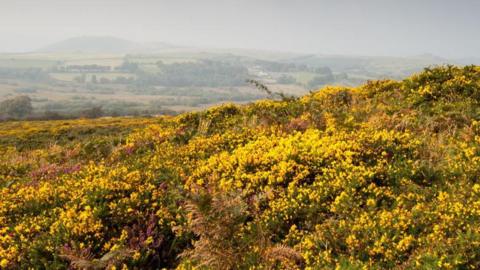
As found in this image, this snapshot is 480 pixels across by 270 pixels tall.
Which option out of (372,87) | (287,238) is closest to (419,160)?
(287,238)

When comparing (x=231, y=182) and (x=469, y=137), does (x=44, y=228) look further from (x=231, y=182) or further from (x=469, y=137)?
(x=469, y=137)

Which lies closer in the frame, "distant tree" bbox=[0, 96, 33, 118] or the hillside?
the hillside

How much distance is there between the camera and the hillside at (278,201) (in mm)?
6117

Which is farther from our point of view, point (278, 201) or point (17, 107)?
point (17, 107)

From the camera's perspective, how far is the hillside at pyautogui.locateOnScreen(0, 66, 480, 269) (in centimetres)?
612

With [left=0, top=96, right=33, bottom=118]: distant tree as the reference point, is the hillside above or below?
above

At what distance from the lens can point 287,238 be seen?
6832 mm

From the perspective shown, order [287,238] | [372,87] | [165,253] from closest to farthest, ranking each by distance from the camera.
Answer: [287,238]
[165,253]
[372,87]

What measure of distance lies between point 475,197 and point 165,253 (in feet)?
17.5

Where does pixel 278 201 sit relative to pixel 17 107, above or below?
above

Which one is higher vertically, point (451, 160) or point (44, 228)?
point (451, 160)

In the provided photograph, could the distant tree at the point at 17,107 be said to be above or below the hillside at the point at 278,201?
below

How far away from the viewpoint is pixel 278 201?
25.3ft

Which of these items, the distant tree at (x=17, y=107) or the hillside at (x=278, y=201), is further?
the distant tree at (x=17, y=107)
